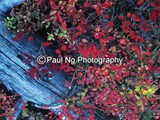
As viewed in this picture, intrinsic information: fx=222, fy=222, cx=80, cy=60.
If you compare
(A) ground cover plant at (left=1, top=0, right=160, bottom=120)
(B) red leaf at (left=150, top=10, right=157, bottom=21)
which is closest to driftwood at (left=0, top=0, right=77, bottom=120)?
(A) ground cover plant at (left=1, top=0, right=160, bottom=120)

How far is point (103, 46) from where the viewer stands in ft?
8.68

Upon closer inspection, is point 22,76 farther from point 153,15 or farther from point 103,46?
point 153,15

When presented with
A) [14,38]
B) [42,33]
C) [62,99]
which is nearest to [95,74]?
[62,99]

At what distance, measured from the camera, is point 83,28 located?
2.49 m

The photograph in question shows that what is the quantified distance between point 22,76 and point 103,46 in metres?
1.07

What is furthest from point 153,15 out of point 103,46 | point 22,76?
point 22,76

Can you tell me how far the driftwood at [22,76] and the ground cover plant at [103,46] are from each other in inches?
3.8

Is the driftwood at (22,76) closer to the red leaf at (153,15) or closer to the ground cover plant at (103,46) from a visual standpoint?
the ground cover plant at (103,46)

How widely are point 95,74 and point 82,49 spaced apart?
1.53 feet

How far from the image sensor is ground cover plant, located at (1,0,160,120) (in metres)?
2.43

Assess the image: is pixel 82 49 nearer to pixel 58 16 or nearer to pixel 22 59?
pixel 58 16

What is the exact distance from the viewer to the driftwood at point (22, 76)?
2514 mm

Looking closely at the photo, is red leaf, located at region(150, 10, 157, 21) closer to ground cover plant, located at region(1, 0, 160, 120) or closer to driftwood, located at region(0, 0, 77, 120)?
ground cover plant, located at region(1, 0, 160, 120)

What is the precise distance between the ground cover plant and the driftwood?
0.10m
